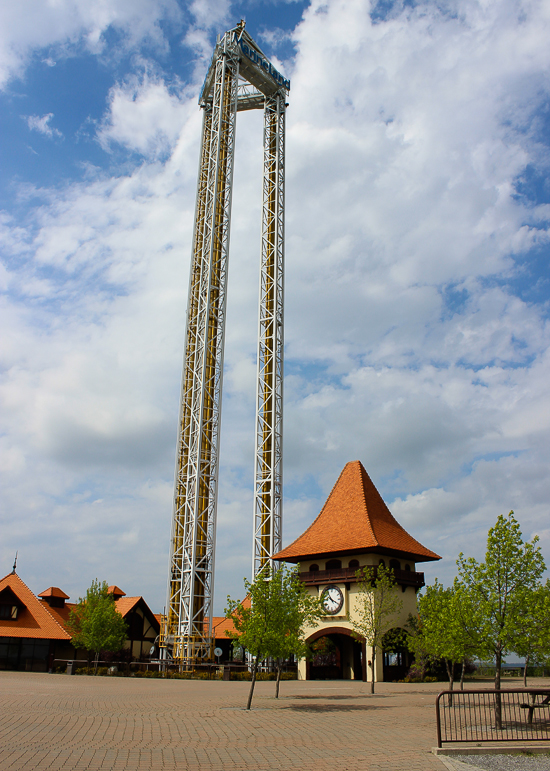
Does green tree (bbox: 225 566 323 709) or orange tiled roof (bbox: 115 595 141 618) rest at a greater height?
green tree (bbox: 225 566 323 709)

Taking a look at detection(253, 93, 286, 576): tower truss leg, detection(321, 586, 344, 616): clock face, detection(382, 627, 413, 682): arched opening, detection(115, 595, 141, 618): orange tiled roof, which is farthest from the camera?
detection(115, 595, 141, 618): orange tiled roof

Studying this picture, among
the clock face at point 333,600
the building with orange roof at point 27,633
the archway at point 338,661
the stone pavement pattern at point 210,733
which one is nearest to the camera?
the stone pavement pattern at point 210,733

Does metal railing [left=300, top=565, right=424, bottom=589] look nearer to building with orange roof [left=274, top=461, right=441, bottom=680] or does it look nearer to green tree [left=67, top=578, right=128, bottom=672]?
building with orange roof [left=274, top=461, right=441, bottom=680]

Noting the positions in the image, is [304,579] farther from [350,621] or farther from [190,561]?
[190,561]

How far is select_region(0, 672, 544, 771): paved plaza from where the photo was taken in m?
9.20

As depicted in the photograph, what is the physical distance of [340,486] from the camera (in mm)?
37344

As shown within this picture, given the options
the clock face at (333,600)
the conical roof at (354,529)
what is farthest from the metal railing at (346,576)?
the conical roof at (354,529)

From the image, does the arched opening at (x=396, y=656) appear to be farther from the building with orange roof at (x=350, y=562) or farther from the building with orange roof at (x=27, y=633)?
the building with orange roof at (x=27, y=633)

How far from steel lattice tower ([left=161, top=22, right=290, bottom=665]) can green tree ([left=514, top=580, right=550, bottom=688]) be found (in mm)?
27779

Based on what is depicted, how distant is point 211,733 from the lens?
1202 centimetres

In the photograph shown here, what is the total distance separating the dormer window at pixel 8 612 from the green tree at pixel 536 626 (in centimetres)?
3457

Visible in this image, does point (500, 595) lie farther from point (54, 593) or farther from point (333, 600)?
point (54, 593)

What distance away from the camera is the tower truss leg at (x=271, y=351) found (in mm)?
41719

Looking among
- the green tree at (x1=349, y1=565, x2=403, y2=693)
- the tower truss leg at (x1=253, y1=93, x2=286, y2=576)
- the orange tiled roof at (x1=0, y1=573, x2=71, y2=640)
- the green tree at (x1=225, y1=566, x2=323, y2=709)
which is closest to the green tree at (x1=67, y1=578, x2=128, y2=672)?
the orange tiled roof at (x1=0, y1=573, x2=71, y2=640)
